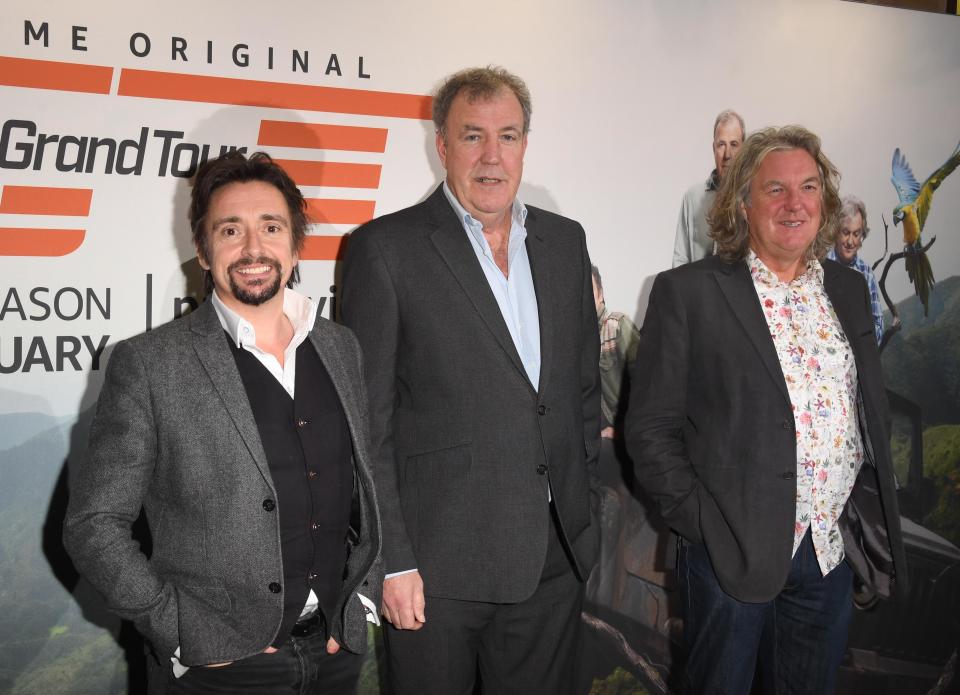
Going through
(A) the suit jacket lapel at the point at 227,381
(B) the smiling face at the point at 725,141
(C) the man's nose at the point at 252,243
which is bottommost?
(A) the suit jacket lapel at the point at 227,381

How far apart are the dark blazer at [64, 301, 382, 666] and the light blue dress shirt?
71cm

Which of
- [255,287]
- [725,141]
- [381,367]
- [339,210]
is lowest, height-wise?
[381,367]

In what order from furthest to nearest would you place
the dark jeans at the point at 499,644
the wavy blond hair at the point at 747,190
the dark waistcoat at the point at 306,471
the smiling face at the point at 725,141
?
the smiling face at the point at 725,141 → the wavy blond hair at the point at 747,190 → the dark jeans at the point at 499,644 → the dark waistcoat at the point at 306,471

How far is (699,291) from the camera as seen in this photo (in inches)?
91.2

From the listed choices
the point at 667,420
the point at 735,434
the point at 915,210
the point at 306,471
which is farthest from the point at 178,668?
the point at 915,210

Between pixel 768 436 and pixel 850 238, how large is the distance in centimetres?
164

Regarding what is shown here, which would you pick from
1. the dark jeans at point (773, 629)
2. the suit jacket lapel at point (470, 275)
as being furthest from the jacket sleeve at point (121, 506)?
the dark jeans at point (773, 629)

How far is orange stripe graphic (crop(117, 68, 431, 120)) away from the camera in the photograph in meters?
2.48

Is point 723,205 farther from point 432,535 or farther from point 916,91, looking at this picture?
point 916,91

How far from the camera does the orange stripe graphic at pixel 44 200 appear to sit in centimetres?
238

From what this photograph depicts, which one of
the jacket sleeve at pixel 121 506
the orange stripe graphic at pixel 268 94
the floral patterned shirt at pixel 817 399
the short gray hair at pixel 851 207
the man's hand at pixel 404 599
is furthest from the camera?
the short gray hair at pixel 851 207

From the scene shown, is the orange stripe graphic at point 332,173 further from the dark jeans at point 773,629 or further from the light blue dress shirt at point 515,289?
the dark jeans at point 773,629

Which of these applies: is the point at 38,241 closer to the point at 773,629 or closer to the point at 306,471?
the point at 306,471

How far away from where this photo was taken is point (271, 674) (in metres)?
1.79
